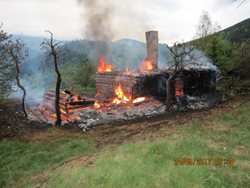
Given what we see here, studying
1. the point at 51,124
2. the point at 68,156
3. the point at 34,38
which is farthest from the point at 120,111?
the point at 34,38

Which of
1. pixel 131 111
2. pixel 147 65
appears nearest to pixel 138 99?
pixel 131 111

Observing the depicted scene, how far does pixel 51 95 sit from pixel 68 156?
1077 cm

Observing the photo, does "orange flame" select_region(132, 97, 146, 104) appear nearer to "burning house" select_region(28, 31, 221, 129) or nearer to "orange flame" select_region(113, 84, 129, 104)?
"burning house" select_region(28, 31, 221, 129)

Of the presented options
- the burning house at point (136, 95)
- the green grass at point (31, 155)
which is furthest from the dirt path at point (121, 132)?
the burning house at point (136, 95)

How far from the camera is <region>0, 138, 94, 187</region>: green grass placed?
8711 millimetres

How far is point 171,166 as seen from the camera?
6.50 m

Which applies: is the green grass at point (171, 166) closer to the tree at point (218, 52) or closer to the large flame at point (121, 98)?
the large flame at point (121, 98)

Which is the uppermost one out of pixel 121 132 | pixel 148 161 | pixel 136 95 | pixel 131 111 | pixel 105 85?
pixel 105 85

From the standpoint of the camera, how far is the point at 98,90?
77.9 feet

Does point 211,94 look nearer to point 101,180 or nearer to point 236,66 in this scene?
point 236,66

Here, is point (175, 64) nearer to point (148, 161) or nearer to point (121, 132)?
point (121, 132)

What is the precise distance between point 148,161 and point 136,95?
1278cm

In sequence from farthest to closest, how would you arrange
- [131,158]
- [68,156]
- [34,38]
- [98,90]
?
1. [34,38]
2. [98,90]
3. [68,156]
4. [131,158]

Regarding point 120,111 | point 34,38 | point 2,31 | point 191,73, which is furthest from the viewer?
point 34,38
